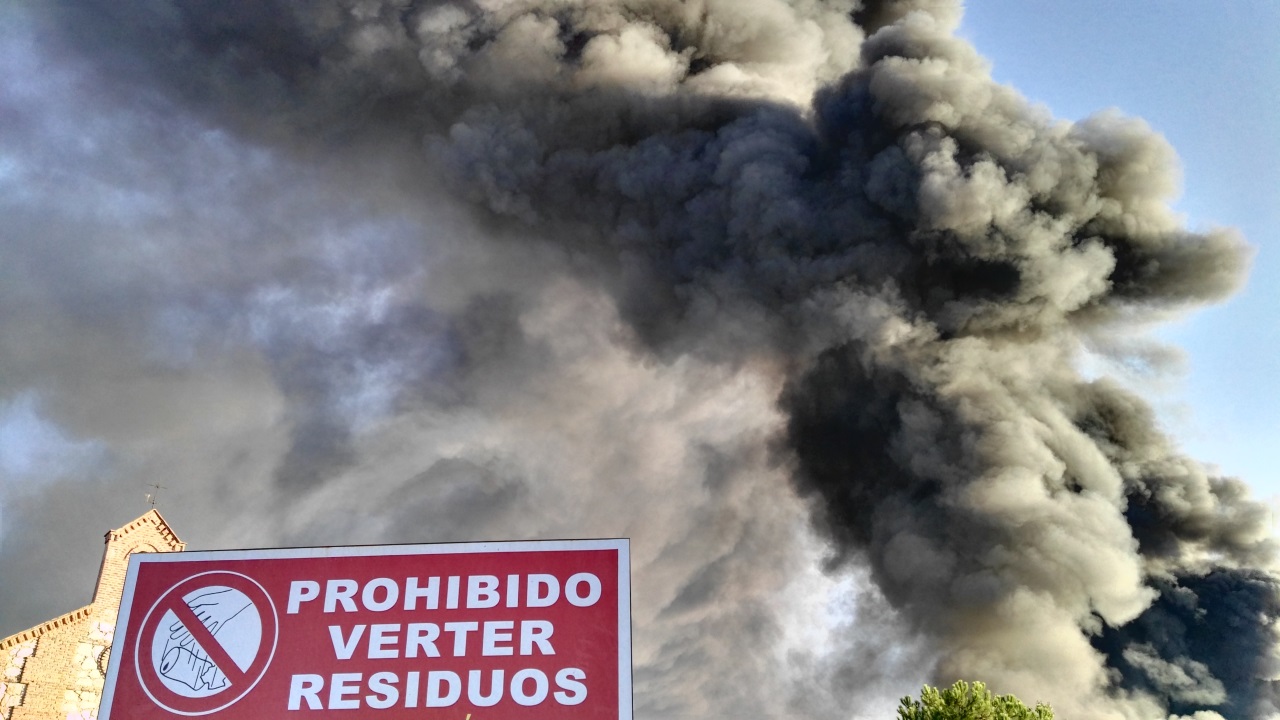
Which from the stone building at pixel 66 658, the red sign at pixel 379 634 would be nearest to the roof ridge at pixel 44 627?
the stone building at pixel 66 658

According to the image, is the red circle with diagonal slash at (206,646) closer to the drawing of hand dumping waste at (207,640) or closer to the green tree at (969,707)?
the drawing of hand dumping waste at (207,640)

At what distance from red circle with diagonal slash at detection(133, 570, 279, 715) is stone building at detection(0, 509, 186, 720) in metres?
11.9

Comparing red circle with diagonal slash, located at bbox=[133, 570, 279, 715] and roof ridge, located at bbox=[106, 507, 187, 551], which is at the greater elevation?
roof ridge, located at bbox=[106, 507, 187, 551]

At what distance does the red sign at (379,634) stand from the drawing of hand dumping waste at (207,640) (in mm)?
14

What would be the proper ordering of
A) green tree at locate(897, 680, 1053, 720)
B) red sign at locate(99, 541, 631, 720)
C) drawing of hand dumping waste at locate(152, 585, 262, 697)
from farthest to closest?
green tree at locate(897, 680, 1053, 720) → drawing of hand dumping waste at locate(152, 585, 262, 697) → red sign at locate(99, 541, 631, 720)

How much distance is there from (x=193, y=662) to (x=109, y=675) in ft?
3.41

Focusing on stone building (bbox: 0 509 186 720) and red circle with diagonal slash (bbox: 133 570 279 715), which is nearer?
red circle with diagonal slash (bbox: 133 570 279 715)

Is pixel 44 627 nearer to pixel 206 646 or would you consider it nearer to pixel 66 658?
pixel 66 658

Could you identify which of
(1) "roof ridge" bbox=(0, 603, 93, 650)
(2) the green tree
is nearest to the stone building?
(1) "roof ridge" bbox=(0, 603, 93, 650)

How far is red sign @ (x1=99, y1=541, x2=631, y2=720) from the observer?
11977mm

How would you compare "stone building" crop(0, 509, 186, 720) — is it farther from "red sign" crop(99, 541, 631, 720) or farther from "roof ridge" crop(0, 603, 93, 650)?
"red sign" crop(99, 541, 631, 720)

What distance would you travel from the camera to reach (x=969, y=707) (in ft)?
54.9

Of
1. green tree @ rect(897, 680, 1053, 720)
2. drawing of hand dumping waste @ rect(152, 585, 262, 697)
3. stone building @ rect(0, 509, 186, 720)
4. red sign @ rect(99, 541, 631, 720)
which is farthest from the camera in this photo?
stone building @ rect(0, 509, 186, 720)

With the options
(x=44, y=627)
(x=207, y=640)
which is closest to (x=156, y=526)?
(x=44, y=627)
